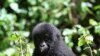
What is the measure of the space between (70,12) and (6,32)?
106cm

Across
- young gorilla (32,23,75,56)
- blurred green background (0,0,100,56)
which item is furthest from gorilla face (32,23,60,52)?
blurred green background (0,0,100,56)

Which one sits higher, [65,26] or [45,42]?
[45,42]

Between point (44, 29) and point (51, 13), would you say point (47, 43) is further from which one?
point (51, 13)

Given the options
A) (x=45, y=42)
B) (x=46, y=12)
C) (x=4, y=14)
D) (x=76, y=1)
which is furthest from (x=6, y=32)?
(x=45, y=42)

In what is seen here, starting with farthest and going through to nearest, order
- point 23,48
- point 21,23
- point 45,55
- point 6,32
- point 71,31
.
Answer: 1. point 21,23
2. point 6,32
3. point 71,31
4. point 45,55
5. point 23,48

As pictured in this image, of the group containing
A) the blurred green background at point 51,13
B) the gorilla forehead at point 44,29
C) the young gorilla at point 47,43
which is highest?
the gorilla forehead at point 44,29

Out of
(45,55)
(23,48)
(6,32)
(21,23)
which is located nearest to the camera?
(23,48)

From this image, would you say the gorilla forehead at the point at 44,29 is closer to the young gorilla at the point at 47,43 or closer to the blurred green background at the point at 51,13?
the young gorilla at the point at 47,43

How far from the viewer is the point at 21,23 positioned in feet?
19.8

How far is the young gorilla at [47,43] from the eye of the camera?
4.10m

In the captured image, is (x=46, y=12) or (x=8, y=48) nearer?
(x=8, y=48)

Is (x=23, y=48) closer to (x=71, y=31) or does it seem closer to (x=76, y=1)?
(x=71, y=31)

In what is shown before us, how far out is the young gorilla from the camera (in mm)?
4098

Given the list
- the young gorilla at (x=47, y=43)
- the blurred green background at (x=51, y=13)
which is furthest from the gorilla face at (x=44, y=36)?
the blurred green background at (x=51, y=13)
